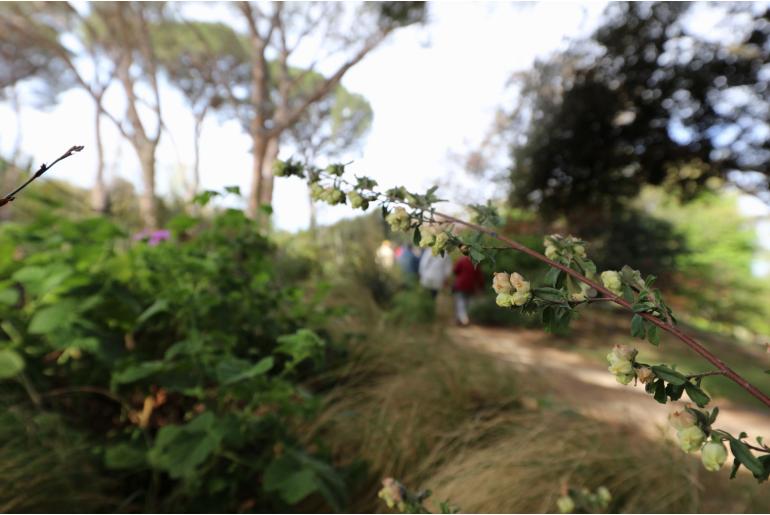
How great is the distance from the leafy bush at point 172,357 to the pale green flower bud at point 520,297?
2.28 ft

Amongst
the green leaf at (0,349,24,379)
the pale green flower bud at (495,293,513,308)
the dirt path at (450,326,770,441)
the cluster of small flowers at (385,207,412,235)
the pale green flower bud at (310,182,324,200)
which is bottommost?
the dirt path at (450,326,770,441)

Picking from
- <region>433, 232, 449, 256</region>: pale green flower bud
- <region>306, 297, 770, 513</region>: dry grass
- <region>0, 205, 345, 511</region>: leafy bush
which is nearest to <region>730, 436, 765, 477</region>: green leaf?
<region>433, 232, 449, 256</region>: pale green flower bud

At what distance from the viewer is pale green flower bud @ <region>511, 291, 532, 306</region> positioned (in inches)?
14.7

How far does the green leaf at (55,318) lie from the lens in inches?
42.9

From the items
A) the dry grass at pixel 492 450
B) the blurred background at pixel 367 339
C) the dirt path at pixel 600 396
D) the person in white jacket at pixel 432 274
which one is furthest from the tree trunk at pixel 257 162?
the dry grass at pixel 492 450

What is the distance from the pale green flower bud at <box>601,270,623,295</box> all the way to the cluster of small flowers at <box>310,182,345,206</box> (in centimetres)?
33

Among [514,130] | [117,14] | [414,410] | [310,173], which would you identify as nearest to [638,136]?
[514,130]

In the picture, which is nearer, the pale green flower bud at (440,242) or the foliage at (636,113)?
the pale green flower bud at (440,242)

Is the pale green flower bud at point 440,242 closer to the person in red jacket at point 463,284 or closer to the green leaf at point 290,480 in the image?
the green leaf at point 290,480

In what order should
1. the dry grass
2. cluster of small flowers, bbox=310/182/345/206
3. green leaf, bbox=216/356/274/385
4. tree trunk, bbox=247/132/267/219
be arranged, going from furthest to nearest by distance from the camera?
1. tree trunk, bbox=247/132/267/219
2. the dry grass
3. green leaf, bbox=216/356/274/385
4. cluster of small flowers, bbox=310/182/345/206

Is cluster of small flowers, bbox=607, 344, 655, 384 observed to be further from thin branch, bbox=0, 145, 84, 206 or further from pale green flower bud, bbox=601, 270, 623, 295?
thin branch, bbox=0, 145, 84, 206

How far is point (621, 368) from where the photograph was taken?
349 millimetres

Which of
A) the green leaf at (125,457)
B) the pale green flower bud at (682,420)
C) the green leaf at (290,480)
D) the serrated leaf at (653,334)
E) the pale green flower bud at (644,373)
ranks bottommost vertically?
the green leaf at (125,457)

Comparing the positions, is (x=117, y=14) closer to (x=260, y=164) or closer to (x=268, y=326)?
(x=260, y=164)
